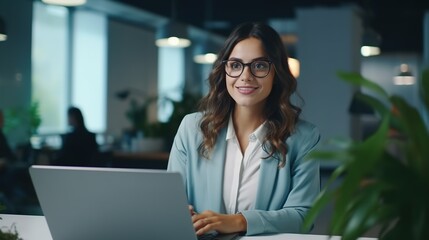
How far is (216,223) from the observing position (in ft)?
5.71

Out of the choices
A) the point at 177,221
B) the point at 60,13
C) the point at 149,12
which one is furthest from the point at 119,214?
the point at 149,12

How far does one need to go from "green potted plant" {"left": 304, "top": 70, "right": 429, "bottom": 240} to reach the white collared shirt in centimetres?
109

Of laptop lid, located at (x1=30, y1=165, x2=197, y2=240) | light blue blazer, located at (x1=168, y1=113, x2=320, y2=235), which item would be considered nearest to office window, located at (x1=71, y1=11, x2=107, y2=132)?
light blue blazer, located at (x1=168, y1=113, x2=320, y2=235)

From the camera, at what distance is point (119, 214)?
152cm

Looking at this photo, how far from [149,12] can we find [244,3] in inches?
133

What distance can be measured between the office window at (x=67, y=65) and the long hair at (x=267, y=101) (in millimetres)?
4116

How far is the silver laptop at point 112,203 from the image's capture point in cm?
143

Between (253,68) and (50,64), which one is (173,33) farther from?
(253,68)

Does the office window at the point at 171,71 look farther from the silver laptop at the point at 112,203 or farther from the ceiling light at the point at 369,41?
the silver laptop at the point at 112,203

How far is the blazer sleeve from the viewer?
1.93 meters

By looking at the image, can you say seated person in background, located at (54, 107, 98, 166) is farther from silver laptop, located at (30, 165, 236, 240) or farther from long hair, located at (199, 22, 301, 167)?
silver laptop, located at (30, 165, 236, 240)

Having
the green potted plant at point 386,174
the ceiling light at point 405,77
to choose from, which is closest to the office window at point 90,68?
the ceiling light at point 405,77

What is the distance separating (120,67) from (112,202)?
746 cm

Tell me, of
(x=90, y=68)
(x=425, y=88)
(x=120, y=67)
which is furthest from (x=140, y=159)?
(x=425, y=88)
